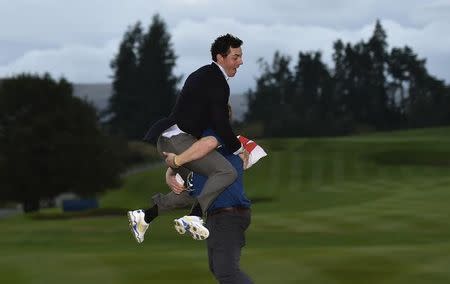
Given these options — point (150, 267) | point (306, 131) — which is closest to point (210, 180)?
point (150, 267)

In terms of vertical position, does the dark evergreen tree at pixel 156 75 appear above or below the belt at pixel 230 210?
above

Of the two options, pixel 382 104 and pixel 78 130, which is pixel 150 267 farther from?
pixel 382 104

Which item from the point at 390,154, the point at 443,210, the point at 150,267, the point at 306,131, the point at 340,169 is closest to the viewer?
the point at 150,267

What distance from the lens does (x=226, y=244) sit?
6.23 metres

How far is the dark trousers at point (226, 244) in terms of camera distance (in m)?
6.21

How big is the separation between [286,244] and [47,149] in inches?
1764

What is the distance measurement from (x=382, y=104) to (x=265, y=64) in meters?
23.5

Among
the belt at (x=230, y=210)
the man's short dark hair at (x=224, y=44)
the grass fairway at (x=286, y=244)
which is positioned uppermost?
the man's short dark hair at (x=224, y=44)

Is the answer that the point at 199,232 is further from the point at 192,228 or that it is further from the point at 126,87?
the point at 126,87

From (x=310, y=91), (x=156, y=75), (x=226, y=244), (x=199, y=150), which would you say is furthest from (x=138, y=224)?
(x=310, y=91)

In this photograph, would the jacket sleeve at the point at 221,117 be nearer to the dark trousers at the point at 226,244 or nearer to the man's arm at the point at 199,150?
the man's arm at the point at 199,150

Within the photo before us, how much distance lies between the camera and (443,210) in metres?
28.3

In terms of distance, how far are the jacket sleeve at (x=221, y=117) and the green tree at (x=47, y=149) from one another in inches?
2216

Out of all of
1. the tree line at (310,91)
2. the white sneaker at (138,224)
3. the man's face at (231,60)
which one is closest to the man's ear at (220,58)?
the man's face at (231,60)
